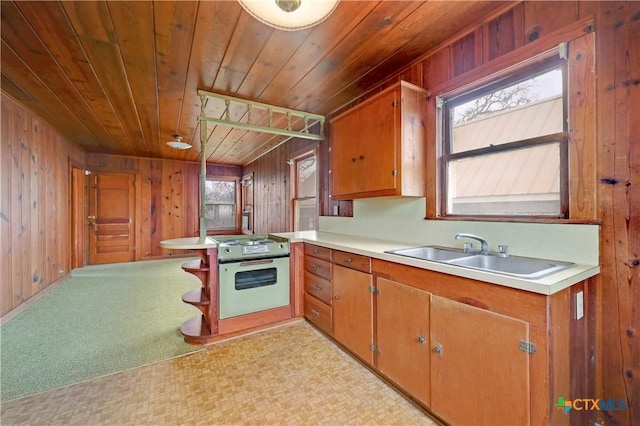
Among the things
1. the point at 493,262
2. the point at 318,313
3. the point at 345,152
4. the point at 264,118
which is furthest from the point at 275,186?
the point at 493,262

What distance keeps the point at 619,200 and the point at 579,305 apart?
0.53m

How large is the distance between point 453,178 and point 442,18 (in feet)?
3.46

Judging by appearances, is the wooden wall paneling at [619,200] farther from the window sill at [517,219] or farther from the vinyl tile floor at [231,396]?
the vinyl tile floor at [231,396]

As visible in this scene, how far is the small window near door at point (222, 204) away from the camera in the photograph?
6801 mm

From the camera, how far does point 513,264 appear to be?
149 centimetres

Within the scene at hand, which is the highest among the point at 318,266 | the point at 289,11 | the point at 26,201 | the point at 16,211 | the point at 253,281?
the point at 289,11

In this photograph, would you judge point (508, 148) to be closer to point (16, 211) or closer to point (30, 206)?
point (16, 211)

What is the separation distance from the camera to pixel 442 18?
1659 mm

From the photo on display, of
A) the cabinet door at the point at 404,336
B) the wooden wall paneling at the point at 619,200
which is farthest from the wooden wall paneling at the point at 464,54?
the cabinet door at the point at 404,336

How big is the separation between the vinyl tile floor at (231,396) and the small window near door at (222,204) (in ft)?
16.9

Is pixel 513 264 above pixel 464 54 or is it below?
below

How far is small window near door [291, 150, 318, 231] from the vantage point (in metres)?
3.85

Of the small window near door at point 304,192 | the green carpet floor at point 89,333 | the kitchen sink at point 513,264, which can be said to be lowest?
the green carpet floor at point 89,333

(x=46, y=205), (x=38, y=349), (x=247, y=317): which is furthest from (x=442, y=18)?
(x=46, y=205)
